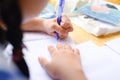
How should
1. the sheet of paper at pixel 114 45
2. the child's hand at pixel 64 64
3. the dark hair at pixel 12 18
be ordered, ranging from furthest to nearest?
the sheet of paper at pixel 114 45 → the child's hand at pixel 64 64 → the dark hair at pixel 12 18

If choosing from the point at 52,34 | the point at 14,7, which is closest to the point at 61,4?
the point at 52,34

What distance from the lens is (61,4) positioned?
74cm

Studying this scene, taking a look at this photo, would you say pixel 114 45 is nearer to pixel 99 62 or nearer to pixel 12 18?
pixel 99 62

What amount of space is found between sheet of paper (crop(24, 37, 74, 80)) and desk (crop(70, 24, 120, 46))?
4cm

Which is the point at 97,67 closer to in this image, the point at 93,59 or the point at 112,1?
the point at 93,59

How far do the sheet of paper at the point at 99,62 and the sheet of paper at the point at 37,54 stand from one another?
0.07 meters

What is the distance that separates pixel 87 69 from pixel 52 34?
0.21m

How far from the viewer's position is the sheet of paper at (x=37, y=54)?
577 millimetres

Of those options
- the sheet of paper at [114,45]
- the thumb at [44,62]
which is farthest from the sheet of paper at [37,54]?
the sheet of paper at [114,45]

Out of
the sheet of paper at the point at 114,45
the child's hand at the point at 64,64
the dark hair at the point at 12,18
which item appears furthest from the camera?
the sheet of paper at the point at 114,45

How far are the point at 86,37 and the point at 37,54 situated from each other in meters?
0.21

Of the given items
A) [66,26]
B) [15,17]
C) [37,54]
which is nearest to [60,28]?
[66,26]

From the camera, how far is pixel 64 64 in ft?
1.92

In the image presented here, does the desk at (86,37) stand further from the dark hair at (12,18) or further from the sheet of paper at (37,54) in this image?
the dark hair at (12,18)
